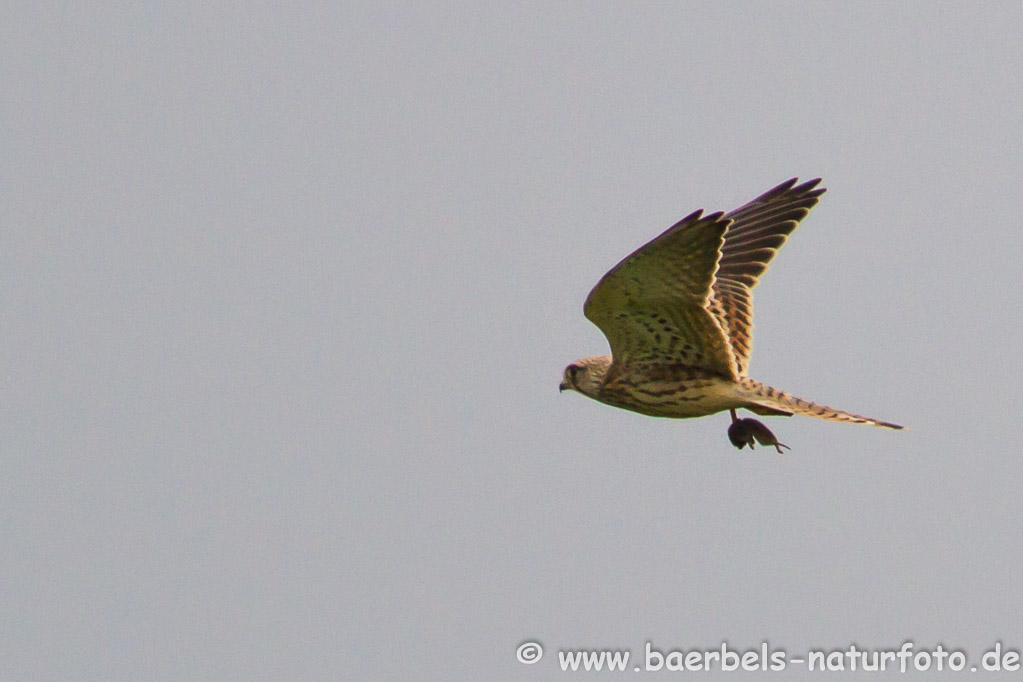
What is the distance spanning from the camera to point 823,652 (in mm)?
11766

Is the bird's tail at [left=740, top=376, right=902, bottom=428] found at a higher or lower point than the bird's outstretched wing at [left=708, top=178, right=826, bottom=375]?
lower

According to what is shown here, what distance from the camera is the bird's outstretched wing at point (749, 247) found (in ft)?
41.2

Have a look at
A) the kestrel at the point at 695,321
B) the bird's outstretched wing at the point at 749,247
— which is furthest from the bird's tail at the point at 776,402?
the bird's outstretched wing at the point at 749,247

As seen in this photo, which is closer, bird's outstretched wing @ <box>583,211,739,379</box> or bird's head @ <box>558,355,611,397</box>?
bird's outstretched wing @ <box>583,211,739,379</box>

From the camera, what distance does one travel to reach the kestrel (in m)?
10.5

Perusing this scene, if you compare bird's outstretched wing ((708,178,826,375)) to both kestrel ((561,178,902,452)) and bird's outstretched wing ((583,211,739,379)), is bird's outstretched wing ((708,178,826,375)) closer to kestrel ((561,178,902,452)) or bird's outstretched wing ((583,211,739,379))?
kestrel ((561,178,902,452))

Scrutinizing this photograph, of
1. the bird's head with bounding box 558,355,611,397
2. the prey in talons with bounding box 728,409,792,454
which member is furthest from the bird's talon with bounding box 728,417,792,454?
the bird's head with bounding box 558,355,611,397

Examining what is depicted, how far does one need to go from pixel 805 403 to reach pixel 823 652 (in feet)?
5.98

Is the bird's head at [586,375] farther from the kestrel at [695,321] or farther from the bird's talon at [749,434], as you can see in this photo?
the bird's talon at [749,434]

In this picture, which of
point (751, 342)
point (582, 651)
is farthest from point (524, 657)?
point (751, 342)

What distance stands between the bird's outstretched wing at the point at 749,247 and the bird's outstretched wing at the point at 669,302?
3.66 feet

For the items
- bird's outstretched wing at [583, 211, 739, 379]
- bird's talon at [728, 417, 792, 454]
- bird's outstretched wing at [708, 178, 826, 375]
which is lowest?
→ bird's talon at [728, 417, 792, 454]

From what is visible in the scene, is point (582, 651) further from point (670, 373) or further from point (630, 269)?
point (630, 269)

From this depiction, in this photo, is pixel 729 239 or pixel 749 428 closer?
pixel 749 428
